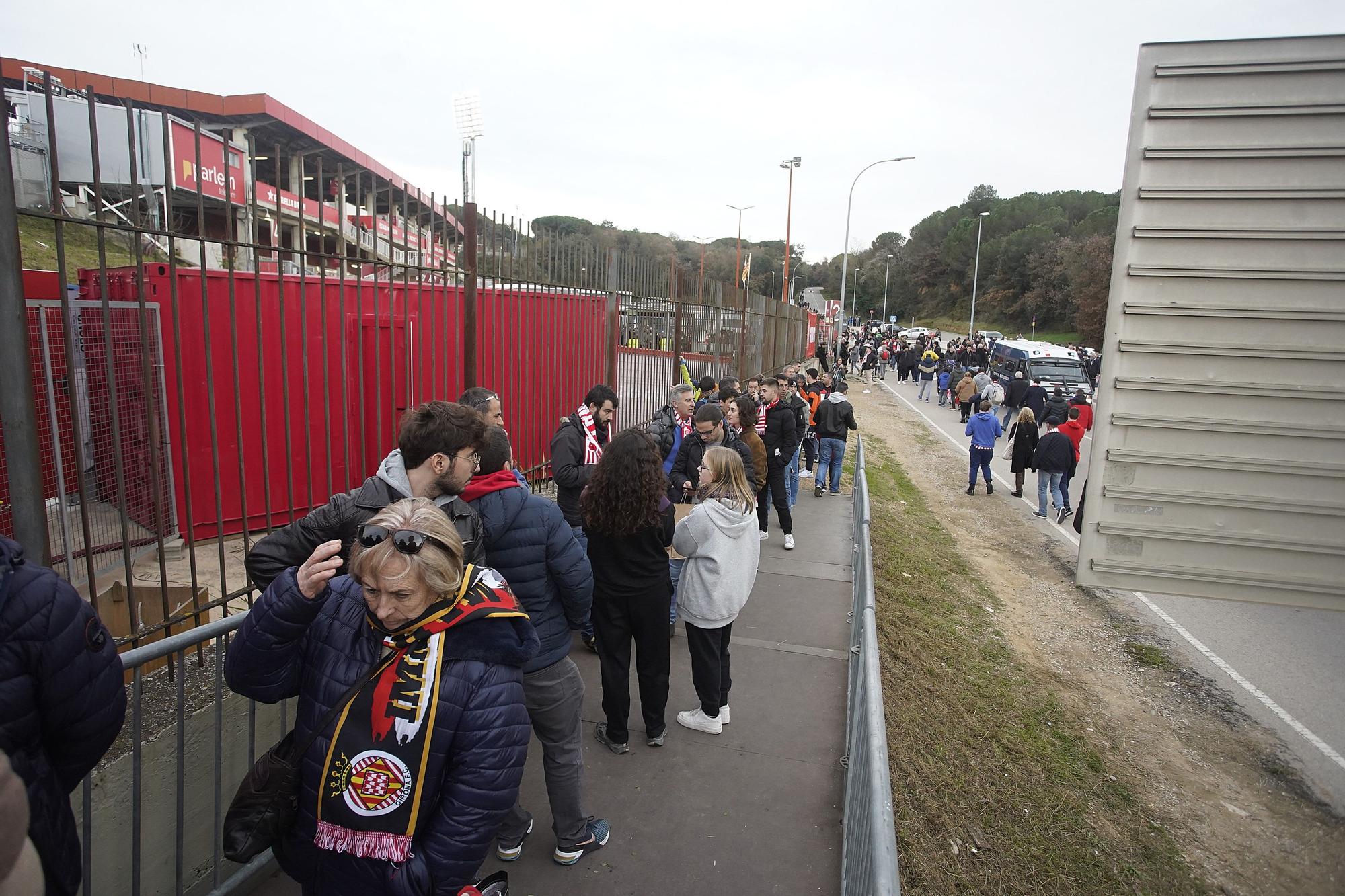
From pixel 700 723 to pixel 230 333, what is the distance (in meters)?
3.46

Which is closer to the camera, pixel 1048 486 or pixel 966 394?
pixel 1048 486

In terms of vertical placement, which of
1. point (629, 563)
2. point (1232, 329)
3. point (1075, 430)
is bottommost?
point (1075, 430)

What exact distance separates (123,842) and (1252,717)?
289 inches

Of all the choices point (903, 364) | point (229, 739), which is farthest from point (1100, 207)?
point (229, 739)

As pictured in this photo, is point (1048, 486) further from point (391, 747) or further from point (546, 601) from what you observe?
point (391, 747)

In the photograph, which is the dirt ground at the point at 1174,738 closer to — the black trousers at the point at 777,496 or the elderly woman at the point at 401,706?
the black trousers at the point at 777,496

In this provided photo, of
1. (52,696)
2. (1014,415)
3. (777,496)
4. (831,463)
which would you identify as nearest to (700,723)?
(52,696)

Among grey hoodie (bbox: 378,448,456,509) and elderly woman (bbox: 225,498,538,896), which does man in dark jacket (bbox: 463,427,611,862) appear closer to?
grey hoodie (bbox: 378,448,456,509)

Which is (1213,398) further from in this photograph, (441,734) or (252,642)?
(252,642)

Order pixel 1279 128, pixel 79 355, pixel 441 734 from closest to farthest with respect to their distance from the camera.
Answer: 1. pixel 441 734
2. pixel 1279 128
3. pixel 79 355

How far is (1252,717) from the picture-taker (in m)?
6.23

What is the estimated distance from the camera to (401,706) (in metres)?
2.02

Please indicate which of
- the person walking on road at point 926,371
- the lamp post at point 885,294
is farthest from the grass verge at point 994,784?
the lamp post at point 885,294

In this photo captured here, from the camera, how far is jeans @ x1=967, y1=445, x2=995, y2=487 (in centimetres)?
1374
